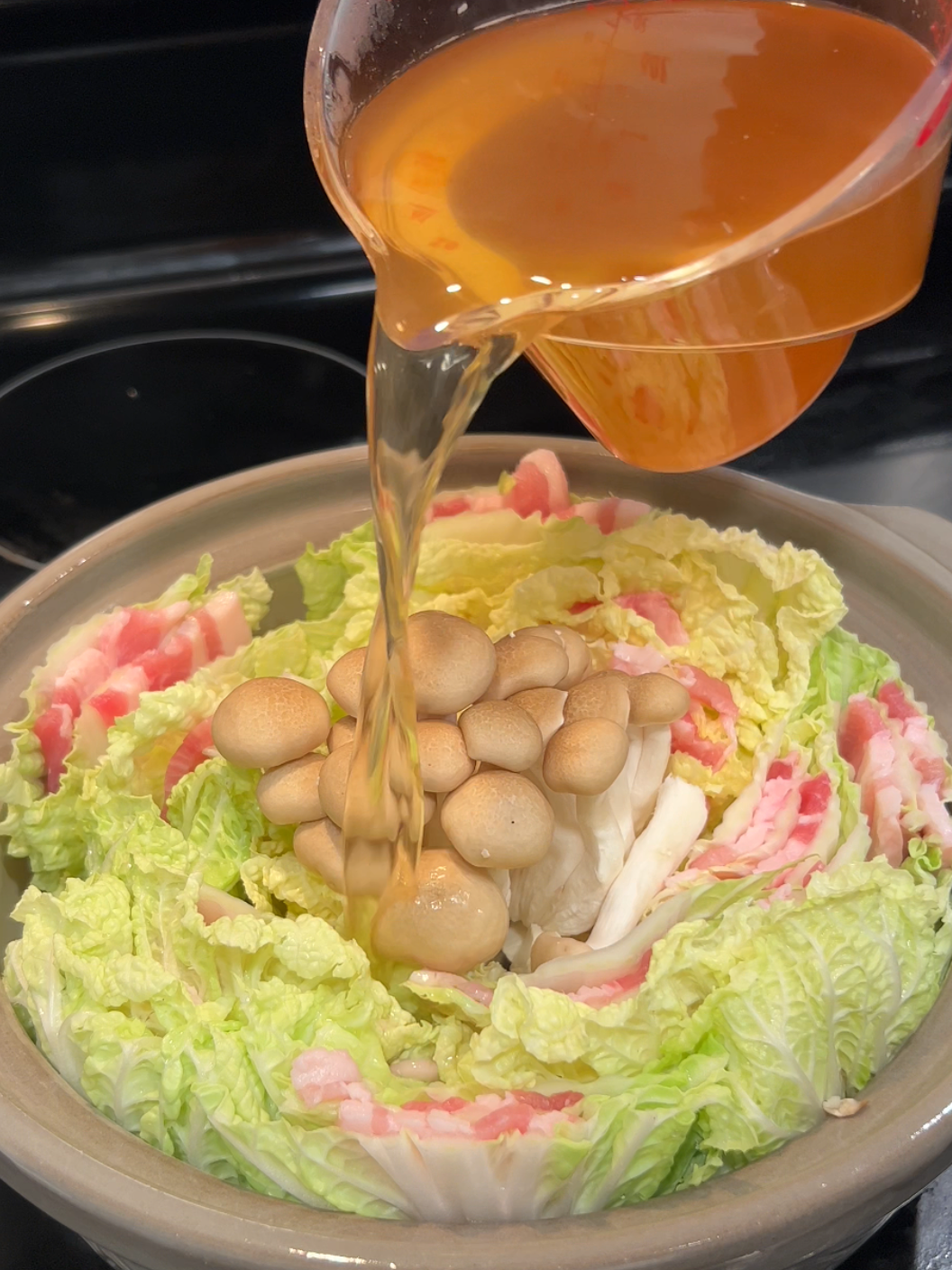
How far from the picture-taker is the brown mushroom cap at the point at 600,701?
976 mm

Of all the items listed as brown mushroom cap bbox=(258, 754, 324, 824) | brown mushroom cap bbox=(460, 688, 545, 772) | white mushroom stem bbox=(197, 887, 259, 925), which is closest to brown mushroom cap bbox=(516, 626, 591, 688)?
brown mushroom cap bbox=(460, 688, 545, 772)

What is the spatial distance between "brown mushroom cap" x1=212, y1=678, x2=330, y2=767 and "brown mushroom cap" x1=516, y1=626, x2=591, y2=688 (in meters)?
0.19

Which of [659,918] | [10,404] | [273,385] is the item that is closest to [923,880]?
[659,918]

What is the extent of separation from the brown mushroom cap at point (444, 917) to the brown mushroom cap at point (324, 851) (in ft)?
0.19

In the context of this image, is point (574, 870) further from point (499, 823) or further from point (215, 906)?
point (215, 906)

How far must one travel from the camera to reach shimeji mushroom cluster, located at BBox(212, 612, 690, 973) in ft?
2.97

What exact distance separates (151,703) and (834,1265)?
0.69 meters

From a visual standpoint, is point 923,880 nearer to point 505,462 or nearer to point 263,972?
point 263,972

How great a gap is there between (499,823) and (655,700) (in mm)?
198

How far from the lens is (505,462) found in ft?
4.54

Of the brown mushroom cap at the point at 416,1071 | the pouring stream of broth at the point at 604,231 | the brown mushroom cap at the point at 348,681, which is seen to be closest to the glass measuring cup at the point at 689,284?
the pouring stream of broth at the point at 604,231

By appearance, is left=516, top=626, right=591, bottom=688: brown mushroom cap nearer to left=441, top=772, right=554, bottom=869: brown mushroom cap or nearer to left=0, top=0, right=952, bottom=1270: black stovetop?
left=441, top=772, right=554, bottom=869: brown mushroom cap

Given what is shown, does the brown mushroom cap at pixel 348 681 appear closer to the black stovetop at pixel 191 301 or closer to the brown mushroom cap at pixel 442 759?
the brown mushroom cap at pixel 442 759

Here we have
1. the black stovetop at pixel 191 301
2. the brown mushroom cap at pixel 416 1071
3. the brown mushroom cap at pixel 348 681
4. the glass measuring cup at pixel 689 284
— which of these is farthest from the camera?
the black stovetop at pixel 191 301
